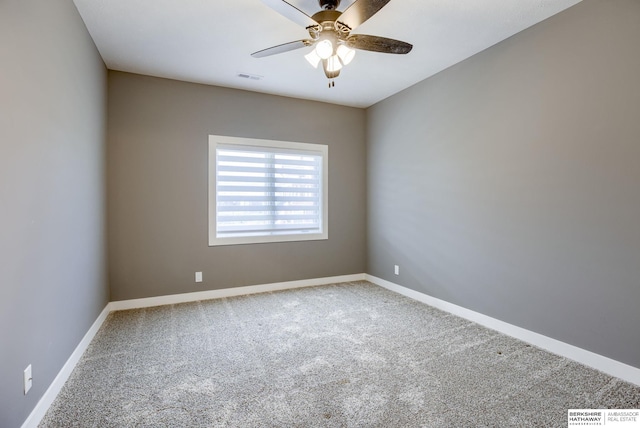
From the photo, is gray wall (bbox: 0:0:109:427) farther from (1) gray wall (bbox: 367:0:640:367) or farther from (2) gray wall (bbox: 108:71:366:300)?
(1) gray wall (bbox: 367:0:640:367)

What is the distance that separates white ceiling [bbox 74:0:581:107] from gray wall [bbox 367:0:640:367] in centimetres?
31

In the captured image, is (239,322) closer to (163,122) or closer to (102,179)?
(102,179)

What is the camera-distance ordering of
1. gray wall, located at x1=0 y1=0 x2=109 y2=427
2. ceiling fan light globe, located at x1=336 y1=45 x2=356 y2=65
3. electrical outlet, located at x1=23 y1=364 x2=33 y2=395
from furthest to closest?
ceiling fan light globe, located at x1=336 y1=45 x2=356 y2=65 < electrical outlet, located at x1=23 y1=364 x2=33 y2=395 < gray wall, located at x1=0 y1=0 x2=109 y2=427

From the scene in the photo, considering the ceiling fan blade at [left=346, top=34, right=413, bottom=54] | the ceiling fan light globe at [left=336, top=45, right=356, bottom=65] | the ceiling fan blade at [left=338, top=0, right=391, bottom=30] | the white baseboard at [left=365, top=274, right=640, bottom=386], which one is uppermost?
the ceiling fan blade at [left=338, top=0, right=391, bottom=30]

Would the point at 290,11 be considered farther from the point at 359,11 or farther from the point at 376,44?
the point at 376,44

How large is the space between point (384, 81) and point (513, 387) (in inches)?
132

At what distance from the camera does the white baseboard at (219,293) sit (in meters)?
3.70

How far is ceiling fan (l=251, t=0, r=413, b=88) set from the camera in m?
1.92

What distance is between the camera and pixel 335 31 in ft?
6.92

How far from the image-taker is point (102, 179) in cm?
337

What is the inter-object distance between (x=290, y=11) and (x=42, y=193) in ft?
5.98

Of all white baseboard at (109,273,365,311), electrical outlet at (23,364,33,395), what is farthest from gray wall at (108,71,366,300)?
electrical outlet at (23,364,33,395)

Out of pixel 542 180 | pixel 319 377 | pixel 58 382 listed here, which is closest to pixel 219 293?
pixel 58 382

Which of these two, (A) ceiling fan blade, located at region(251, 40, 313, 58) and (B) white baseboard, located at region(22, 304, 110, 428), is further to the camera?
(A) ceiling fan blade, located at region(251, 40, 313, 58)
